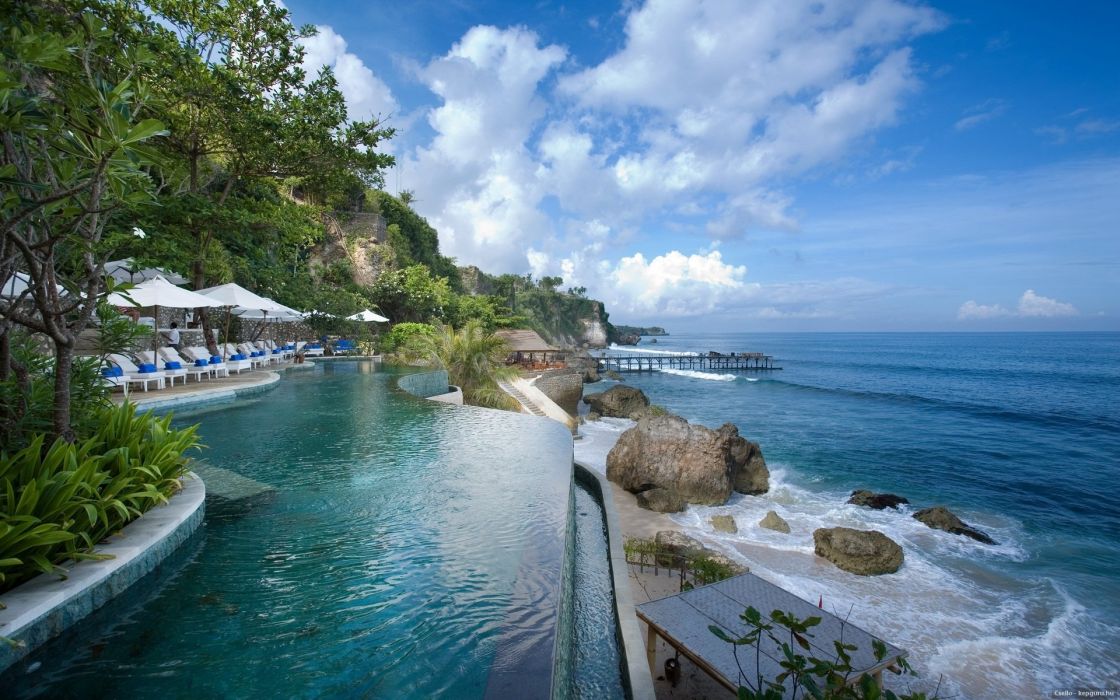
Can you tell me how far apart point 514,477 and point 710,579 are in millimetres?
4741

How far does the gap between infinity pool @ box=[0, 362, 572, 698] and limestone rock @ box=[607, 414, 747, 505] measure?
775cm

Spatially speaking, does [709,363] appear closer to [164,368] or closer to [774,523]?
[774,523]

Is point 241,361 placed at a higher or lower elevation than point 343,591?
higher

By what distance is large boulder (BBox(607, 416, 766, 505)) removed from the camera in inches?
523

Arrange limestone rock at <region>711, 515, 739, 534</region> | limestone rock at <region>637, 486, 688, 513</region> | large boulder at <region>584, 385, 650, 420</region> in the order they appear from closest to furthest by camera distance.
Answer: limestone rock at <region>711, 515, 739, 534</region> → limestone rock at <region>637, 486, 688, 513</region> → large boulder at <region>584, 385, 650, 420</region>

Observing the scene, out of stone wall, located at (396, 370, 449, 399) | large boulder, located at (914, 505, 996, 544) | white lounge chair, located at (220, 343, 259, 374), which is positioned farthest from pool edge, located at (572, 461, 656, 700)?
white lounge chair, located at (220, 343, 259, 374)

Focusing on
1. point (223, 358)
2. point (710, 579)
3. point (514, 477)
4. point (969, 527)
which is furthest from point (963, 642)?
point (223, 358)

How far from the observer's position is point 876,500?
14.2m

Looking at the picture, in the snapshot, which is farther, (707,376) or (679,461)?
(707,376)

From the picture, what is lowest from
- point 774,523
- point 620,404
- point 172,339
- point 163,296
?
point 774,523

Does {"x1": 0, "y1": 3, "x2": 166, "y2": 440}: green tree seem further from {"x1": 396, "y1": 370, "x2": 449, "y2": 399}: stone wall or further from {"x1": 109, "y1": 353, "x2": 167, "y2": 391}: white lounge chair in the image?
{"x1": 396, "y1": 370, "x2": 449, "y2": 399}: stone wall

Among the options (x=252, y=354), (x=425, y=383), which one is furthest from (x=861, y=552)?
(x=252, y=354)

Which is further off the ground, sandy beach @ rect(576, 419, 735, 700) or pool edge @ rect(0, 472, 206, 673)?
pool edge @ rect(0, 472, 206, 673)

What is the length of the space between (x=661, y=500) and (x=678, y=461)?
52.3 inches
